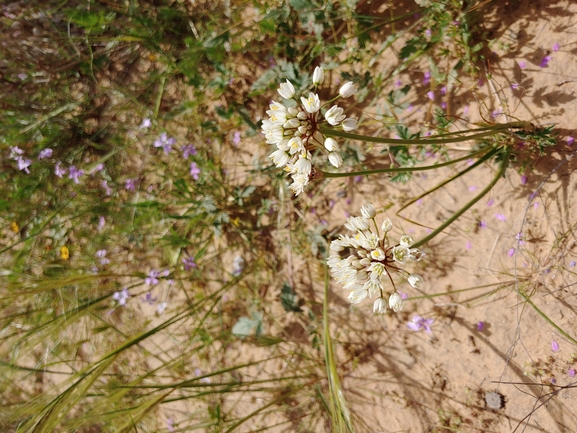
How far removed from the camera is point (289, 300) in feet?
9.11

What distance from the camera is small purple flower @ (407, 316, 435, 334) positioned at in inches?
101

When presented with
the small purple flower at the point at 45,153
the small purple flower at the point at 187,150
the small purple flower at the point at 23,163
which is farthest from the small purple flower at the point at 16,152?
the small purple flower at the point at 187,150

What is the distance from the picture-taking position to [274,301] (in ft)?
10.1

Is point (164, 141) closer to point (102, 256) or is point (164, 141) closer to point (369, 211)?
point (102, 256)

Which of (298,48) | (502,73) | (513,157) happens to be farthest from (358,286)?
(298,48)

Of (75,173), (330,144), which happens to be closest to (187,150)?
(75,173)

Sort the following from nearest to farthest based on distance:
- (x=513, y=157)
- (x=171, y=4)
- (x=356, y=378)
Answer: (x=513, y=157), (x=356, y=378), (x=171, y=4)

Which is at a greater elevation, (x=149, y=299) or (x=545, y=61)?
(x=545, y=61)

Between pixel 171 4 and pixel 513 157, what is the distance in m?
2.83

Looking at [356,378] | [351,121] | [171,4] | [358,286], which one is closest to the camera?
[351,121]

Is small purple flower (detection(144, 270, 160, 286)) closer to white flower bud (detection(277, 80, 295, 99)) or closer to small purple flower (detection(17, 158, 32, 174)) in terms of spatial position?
small purple flower (detection(17, 158, 32, 174))

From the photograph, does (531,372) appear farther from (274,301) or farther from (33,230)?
(33,230)

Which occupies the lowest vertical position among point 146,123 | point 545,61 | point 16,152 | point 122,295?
point 122,295

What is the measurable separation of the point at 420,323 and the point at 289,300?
85 centimetres
